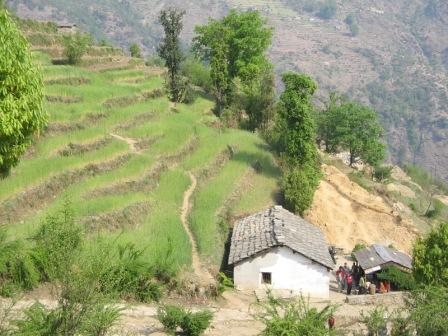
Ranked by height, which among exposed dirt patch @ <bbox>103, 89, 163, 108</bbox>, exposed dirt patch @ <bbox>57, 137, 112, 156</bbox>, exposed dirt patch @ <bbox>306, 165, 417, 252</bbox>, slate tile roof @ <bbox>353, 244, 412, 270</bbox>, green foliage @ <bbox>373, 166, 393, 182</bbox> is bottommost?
green foliage @ <bbox>373, 166, 393, 182</bbox>

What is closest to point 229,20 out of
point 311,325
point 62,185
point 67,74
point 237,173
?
point 67,74

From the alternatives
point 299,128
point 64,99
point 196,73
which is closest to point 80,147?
point 64,99

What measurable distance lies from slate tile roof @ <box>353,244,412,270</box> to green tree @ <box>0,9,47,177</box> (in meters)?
17.9

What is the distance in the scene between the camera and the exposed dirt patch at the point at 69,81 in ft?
133

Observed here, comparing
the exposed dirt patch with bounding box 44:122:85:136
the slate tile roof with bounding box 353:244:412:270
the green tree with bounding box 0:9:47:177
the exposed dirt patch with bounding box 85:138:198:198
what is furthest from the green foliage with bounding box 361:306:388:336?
the exposed dirt patch with bounding box 44:122:85:136

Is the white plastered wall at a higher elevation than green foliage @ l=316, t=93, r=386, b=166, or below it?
higher

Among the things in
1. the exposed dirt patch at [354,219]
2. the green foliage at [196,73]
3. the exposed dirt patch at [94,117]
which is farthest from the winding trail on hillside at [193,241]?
the green foliage at [196,73]

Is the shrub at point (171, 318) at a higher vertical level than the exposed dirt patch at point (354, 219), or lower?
higher

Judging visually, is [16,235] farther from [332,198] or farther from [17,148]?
[332,198]

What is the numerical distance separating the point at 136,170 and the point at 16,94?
13.4 meters

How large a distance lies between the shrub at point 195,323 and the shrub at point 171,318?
169 mm

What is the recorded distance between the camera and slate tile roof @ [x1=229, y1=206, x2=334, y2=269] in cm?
2705

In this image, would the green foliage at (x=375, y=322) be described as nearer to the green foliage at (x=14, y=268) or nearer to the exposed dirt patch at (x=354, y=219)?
the green foliage at (x=14, y=268)

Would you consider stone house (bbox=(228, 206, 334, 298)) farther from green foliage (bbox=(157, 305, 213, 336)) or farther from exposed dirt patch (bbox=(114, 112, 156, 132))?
exposed dirt patch (bbox=(114, 112, 156, 132))
